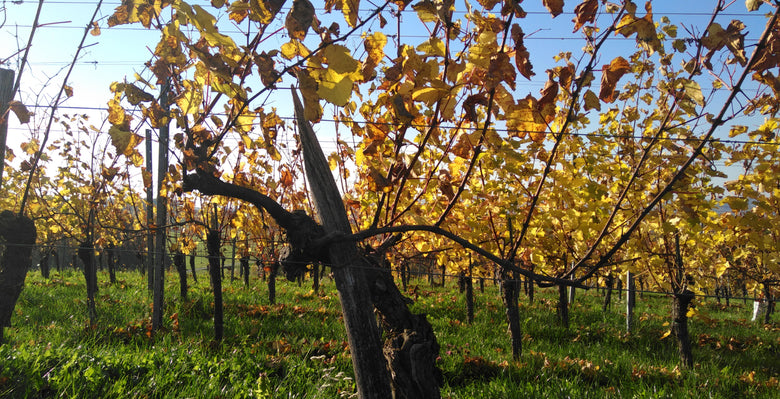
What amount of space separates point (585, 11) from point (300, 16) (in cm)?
86

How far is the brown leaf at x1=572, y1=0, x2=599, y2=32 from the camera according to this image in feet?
3.79

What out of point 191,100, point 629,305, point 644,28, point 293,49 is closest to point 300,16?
point 293,49

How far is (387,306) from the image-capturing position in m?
2.26

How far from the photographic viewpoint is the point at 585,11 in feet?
3.85

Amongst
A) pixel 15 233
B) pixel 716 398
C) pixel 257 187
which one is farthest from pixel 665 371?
pixel 15 233

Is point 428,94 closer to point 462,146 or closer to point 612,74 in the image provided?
point 462,146

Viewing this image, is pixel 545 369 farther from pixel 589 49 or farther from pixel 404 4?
pixel 404 4

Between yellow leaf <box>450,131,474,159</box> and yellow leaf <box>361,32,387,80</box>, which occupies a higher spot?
yellow leaf <box>361,32,387,80</box>

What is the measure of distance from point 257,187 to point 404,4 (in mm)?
4783

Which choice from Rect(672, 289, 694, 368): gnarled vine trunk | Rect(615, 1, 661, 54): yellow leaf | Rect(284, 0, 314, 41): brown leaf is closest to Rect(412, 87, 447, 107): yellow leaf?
Rect(284, 0, 314, 41): brown leaf

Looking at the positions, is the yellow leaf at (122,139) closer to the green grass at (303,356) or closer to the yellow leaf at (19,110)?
the yellow leaf at (19,110)

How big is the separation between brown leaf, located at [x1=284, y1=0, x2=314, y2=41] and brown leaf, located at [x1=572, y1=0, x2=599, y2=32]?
815 mm

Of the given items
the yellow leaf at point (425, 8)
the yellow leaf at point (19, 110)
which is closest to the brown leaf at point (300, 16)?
the yellow leaf at point (425, 8)

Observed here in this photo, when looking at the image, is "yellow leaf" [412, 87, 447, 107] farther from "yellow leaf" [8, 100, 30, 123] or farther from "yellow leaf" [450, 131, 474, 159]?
"yellow leaf" [8, 100, 30, 123]
